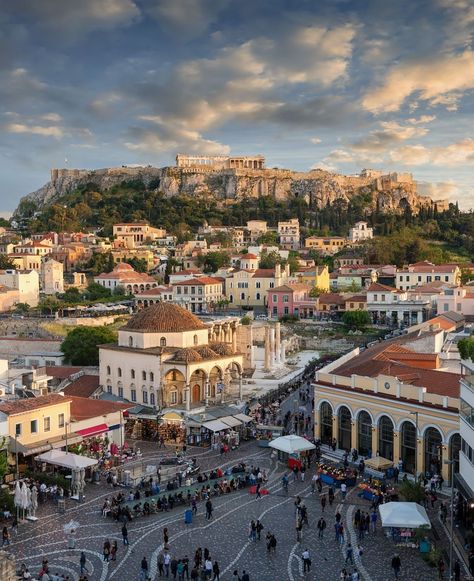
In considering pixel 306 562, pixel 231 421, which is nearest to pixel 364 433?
pixel 231 421

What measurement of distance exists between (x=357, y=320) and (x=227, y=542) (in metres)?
52.4

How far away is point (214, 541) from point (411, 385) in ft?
34.8

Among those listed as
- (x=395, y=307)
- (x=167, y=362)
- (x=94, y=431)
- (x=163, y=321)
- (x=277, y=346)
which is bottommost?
(x=94, y=431)

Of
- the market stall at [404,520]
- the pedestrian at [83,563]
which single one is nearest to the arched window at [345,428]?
the market stall at [404,520]

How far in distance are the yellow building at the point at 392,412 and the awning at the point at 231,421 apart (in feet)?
13.4

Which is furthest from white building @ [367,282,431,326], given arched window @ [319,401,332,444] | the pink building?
arched window @ [319,401,332,444]

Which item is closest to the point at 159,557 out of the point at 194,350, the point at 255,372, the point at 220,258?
the point at 194,350

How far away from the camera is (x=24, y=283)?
86.1m

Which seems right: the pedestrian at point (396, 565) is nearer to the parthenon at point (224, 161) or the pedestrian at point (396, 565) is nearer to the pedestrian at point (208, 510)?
the pedestrian at point (208, 510)

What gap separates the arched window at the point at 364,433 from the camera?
30.0m

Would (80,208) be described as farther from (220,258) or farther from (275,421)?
(275,421)

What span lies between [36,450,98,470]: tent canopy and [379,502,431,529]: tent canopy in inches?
435

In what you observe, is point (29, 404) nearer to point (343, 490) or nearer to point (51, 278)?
point (343, 490)

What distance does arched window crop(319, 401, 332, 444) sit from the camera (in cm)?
3209
